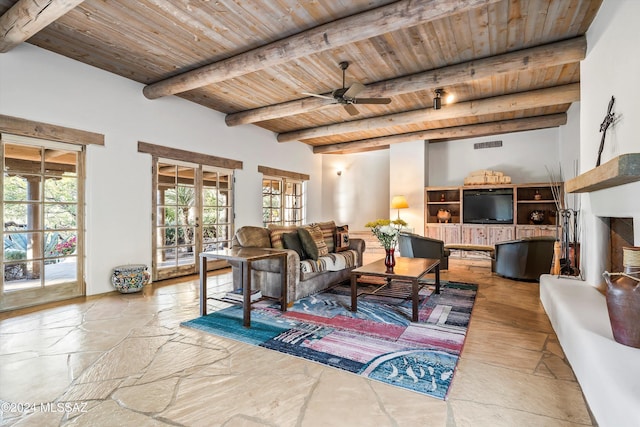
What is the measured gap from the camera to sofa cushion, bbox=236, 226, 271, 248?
12.8 ft

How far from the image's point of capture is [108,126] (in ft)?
14.2

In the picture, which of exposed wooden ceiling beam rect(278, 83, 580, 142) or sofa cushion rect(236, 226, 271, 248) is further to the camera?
exposed wooden ceiling beam rect(278, 83, 580, 142)

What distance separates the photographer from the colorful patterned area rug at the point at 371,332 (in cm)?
216

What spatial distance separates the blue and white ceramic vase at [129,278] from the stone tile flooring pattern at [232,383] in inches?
42.1

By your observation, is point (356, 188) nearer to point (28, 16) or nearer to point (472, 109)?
point (472, 109)

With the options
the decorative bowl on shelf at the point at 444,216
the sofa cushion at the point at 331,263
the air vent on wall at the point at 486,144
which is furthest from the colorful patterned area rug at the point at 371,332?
the air vent on wall at the point at 486,144

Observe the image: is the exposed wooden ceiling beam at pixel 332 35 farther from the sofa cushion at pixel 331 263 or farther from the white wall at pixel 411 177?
the white wall at pixel 411 177

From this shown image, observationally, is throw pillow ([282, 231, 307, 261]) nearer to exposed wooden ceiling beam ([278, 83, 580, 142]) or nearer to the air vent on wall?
exposed wooden ceiling beam ([278, 83, 580, 142])

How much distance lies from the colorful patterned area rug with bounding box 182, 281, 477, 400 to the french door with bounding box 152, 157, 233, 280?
223 cm

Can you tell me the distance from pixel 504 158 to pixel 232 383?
7661 mm

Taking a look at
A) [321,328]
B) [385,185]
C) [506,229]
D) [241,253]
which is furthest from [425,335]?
[385,185]

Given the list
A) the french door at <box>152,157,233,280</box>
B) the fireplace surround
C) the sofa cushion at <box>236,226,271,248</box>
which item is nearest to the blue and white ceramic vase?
the french door at <box>152,157,233,280</box>

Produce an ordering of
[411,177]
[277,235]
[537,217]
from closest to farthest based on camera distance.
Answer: [277,235], [537,217], [411,177]

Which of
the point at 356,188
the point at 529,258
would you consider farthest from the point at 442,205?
the point at 529,258
